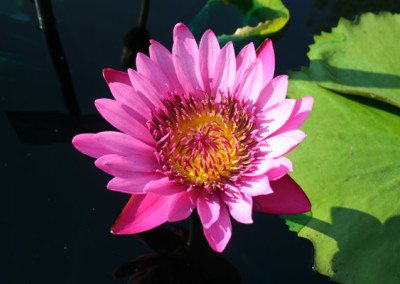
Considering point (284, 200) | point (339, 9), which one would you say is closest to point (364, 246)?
point (284, 200)

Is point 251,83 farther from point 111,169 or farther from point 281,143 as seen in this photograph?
point 111,169

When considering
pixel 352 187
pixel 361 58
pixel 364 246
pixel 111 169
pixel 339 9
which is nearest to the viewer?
pixel 111 169

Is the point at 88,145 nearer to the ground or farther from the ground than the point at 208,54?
nearer to the ground

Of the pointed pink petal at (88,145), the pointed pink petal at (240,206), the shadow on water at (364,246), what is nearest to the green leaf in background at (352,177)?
the shadow on water at (364,246)

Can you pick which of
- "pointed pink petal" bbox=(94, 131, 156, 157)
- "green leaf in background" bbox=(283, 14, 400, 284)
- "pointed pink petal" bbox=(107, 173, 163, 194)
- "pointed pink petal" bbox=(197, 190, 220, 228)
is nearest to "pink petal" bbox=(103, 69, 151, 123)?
"pointed pink petal" bbox=(94, 131, 156, 157)

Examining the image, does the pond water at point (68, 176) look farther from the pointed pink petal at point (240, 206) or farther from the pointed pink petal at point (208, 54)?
the pointed pink petal at point (208, 54)

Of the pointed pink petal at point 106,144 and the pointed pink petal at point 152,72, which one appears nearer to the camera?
the pointed pink petal at point 106,144
